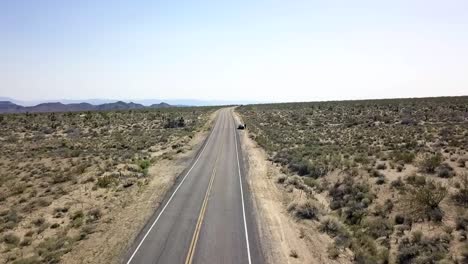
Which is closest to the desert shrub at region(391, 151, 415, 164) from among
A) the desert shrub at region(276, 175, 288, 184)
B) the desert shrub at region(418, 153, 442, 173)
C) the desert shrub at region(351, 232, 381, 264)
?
the desert shrub at region(418, 153, 442, 173)

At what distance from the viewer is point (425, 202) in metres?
20.5

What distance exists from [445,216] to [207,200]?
13.9 metres

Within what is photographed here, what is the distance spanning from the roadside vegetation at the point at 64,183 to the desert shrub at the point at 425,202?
668 inches

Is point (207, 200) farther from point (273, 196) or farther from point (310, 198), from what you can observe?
point (310, 198)

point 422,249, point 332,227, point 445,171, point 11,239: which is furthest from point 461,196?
point 11,239

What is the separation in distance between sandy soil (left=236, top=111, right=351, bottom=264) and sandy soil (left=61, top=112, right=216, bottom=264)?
22.0ft

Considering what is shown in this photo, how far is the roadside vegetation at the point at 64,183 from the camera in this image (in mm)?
20656

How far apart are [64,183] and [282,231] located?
21021 mm

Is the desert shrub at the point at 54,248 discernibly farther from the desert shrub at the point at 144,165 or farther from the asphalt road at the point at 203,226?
the desert shrub at the point at 144,165

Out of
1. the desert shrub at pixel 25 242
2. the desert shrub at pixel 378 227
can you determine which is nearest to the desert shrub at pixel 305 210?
the desert shrub at pixel 378 227

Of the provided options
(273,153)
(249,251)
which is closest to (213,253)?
(249,251)

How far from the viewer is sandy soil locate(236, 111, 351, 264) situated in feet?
57.4

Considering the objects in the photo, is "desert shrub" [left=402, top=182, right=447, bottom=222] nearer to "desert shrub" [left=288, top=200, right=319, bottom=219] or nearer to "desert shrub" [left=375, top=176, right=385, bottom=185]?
"desert shrub" [left=375, top=176, right=385, bottom=185]

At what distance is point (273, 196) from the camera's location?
27.7 m
